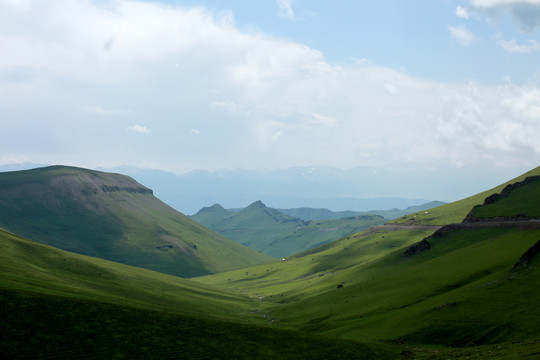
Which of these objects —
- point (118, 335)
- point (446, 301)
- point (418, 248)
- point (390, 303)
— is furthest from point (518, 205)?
point (118, 335)

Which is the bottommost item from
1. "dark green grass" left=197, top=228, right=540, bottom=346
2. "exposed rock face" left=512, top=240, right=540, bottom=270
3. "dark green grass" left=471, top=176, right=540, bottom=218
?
"dark green grass" left=197, top=228, right=540, bottom=346

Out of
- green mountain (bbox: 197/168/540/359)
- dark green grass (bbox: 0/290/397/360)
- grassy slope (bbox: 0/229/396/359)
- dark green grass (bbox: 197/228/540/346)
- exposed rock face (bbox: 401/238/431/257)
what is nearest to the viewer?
dark green grass (bbox: 0/290/397/360)

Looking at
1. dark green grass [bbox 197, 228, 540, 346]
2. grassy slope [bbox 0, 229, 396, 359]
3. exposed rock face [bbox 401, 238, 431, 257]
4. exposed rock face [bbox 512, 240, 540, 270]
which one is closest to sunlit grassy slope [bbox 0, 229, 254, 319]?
grassy slope [bbox 0, 229, 396, 359]

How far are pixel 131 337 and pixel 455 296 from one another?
245 feet

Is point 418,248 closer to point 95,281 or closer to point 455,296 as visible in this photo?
point 455,296

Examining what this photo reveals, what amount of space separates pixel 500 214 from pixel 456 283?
65.1 meters

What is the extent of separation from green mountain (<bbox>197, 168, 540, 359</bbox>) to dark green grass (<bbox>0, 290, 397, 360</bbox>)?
48.2 ft

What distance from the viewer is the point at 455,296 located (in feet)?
339

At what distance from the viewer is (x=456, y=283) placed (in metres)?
115

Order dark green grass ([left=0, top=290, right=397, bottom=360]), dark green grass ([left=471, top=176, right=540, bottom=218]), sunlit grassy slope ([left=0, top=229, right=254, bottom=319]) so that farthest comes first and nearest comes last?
dark green grass ([left=471, top=176, right=540, bottom=218]) < sunlit grassy slope ([left=0, top=229, right=254, bottom=319]) < dark green grass ([left=0, top=290, right=397, bottom=360])

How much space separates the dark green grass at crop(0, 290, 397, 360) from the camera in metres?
66.1

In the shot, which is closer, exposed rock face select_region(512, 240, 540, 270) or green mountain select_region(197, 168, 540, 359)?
green mountain select_region(197, 168, 540, 359)

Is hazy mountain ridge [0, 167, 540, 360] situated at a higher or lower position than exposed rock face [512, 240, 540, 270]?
lower

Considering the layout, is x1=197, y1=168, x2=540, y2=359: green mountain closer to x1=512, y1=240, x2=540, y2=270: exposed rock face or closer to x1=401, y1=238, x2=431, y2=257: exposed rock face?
x1=512, y1=240, x2=540, y2=270: exposed rock face
